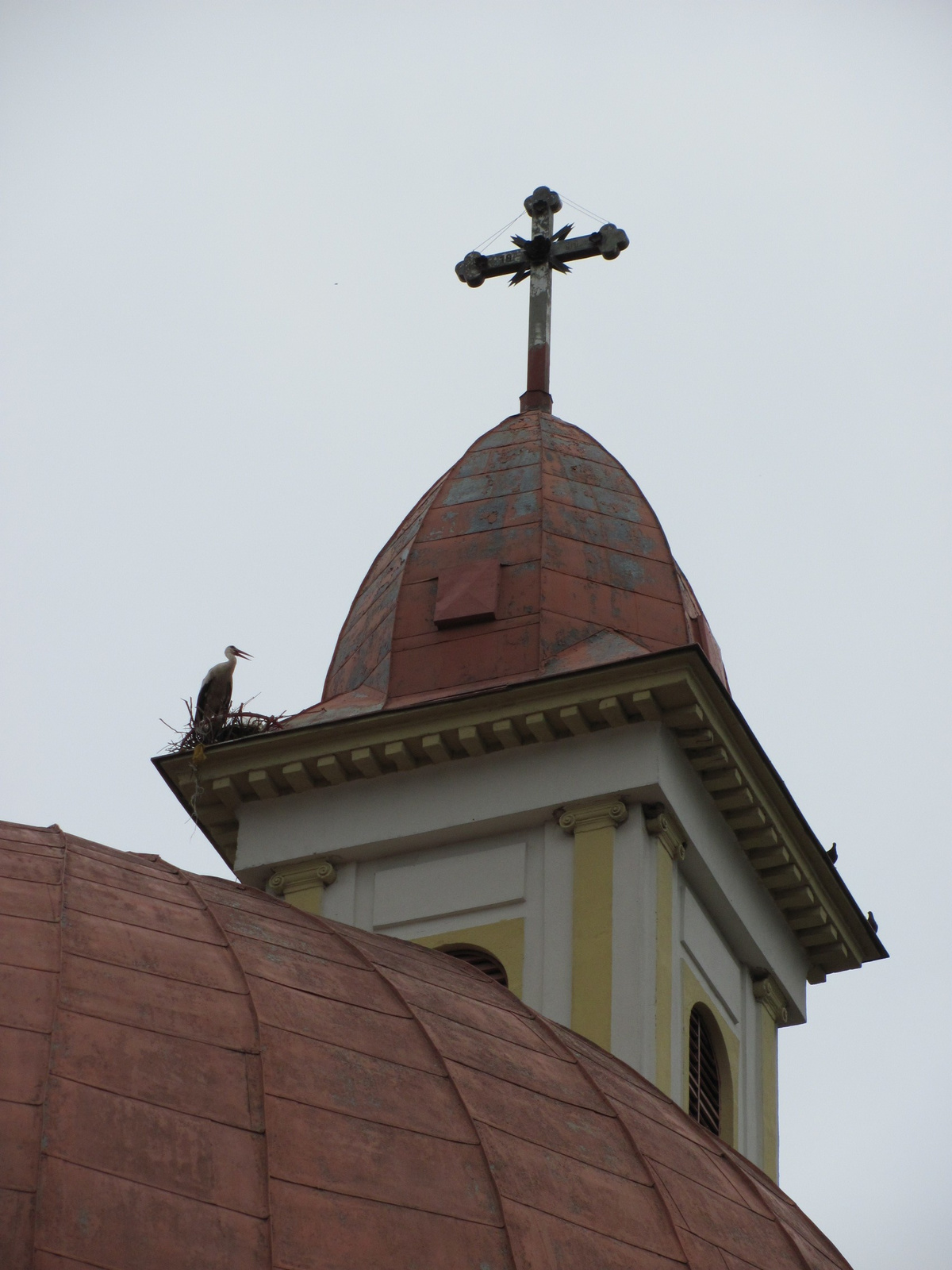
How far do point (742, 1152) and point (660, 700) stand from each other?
338 cm

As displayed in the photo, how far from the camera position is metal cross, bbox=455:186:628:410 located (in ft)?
83.2

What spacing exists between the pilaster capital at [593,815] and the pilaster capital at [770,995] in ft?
7.94

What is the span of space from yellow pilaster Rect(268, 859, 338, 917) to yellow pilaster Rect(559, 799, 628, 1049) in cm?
185

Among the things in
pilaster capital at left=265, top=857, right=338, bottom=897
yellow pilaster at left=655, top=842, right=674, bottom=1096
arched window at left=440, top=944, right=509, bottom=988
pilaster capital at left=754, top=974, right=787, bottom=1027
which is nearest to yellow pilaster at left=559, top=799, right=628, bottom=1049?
yellow pilaster at left=655, top=842, right=674, bottom=1096

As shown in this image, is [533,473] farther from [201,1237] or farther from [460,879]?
[201,1237]

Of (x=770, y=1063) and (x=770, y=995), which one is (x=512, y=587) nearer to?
(x=770, y=995)

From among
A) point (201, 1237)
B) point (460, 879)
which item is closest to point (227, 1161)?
point (201, 1237)

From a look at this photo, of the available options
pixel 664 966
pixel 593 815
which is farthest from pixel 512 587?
pixel 664 966

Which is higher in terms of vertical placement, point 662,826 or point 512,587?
point 512,587

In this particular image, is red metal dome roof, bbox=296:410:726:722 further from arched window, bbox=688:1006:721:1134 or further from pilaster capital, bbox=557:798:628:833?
arched window, bbox=688:1006:721:1134

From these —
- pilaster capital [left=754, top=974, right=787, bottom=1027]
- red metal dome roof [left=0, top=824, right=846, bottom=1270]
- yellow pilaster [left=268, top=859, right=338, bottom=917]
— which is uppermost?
yellow pilaster [left=268, top=859, right=338, bottom=917]

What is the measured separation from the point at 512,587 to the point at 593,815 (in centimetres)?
210

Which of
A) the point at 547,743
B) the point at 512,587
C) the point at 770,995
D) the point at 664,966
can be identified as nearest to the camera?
the point at 664,966

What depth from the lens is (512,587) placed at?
21938 mm
